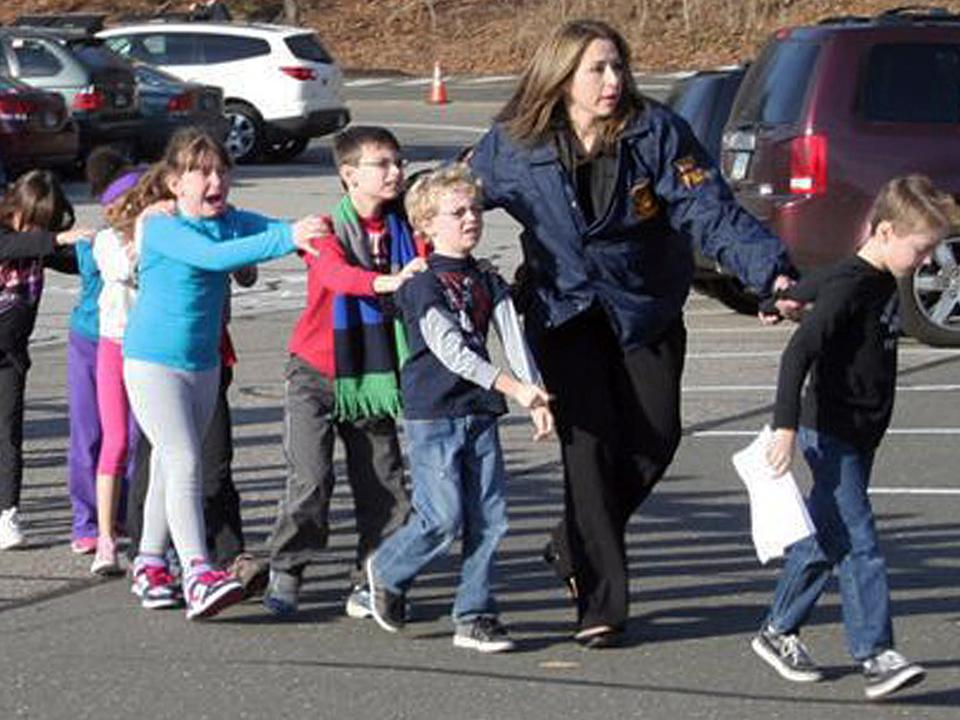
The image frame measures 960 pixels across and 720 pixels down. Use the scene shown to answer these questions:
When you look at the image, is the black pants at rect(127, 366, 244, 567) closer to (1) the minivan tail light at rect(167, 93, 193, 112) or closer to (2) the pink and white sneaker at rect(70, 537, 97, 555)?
(2) the pink and white sneaker at rect(70, 537, 97, 555)

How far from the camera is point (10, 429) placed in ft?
33.3

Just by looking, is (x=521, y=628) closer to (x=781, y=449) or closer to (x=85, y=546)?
(x=781, y=449)

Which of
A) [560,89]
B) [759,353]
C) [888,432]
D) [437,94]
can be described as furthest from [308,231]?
[437,94]

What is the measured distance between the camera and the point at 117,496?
9.56 metres

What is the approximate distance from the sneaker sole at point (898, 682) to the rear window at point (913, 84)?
881 centimetres

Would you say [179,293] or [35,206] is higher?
[179,293]

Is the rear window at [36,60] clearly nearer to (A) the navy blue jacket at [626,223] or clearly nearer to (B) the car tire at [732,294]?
(B) the car tire at [732,294]

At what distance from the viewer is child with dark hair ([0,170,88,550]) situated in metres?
9.85

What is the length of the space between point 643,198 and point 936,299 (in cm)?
802

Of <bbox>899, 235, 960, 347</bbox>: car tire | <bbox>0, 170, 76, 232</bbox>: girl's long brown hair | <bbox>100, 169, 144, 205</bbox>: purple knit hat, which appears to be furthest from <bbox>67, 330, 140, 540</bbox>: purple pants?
<bbox>899, 235, 960, 347</bbox>: car tire

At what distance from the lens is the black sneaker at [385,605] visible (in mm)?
8266

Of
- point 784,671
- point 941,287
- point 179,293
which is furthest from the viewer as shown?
point 941,287

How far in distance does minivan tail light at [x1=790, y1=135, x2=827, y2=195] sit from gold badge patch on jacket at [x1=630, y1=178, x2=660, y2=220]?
25.1 feet

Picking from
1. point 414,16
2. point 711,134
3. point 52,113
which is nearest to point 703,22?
point 414,16
